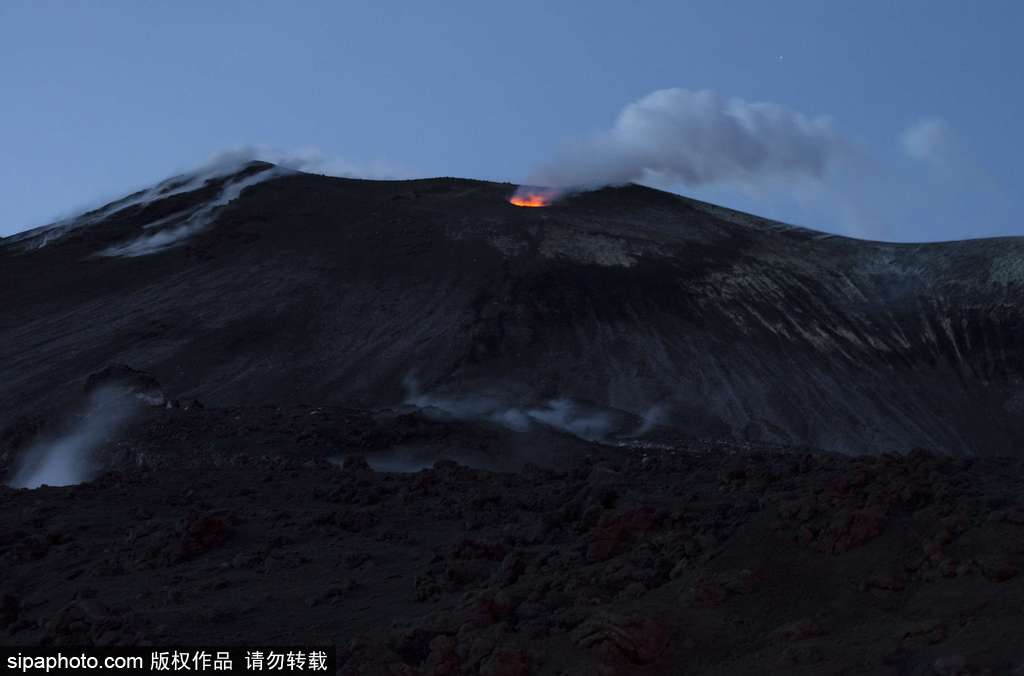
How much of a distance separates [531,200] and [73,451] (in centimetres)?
3516

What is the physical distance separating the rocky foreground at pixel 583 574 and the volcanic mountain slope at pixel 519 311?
21807 millimetres

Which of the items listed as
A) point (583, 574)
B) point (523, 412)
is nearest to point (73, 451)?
point (523, 412)

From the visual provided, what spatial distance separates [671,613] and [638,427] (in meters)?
27.1

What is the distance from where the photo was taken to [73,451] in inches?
1075

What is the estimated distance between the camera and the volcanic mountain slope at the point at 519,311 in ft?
138

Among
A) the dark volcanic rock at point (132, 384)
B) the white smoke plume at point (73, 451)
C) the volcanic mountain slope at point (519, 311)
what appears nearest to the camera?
the white smoke plume at point (73, 451)

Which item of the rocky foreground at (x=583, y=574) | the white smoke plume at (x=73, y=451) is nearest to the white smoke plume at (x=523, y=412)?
the white smoke plume at (x=73, y=451)

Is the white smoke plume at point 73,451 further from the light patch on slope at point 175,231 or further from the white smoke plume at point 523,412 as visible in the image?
the light patch on slope at point 175,231

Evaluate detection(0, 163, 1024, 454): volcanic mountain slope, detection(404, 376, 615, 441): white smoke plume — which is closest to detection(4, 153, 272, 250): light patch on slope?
detection(0, 163, 1024, 454): volcanic mountain slope

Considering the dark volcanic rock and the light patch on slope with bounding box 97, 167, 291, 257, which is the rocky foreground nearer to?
the dark volcanic rock

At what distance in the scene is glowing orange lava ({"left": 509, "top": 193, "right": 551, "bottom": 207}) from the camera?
194 feet

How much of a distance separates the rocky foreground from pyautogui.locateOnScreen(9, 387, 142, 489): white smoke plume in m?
9.56

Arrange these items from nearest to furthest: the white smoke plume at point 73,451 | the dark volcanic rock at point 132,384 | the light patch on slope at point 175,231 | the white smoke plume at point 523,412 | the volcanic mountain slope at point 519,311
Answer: the white smoke plume at point 73,451 → the dark volcanic rock at point 132,384 → the white smoke plume at point 523,412 → the volcanic mountain slope at point 519,311 → the light patch on slope at point 175,231

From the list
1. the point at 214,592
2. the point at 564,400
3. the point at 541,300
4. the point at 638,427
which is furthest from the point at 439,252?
the point at 214,592
